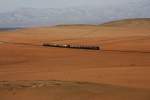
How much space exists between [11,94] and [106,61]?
44.1ft

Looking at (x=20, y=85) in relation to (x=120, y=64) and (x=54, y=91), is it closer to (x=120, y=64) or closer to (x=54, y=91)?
(x=54, y=91)

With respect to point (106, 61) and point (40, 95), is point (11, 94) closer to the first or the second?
point (40, 95)

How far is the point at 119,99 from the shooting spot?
10.0 m

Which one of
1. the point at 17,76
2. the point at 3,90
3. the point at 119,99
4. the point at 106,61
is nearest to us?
the point at 119,99

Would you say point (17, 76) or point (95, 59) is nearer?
point (17, 76)

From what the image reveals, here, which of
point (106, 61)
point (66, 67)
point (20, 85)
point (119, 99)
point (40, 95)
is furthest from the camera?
point (106, 61)

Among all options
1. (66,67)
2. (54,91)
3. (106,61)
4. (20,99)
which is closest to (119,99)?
(54,91)

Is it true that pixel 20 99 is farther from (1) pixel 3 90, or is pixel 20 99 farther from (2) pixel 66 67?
(2) pixel 66 67

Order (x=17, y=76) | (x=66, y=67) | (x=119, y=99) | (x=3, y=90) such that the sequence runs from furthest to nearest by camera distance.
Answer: (x=66, y=67) → (x=17, y=76) → (x=3, y=90) → (x=119, y=99)

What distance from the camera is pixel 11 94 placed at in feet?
36.9

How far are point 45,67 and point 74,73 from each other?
151 inches

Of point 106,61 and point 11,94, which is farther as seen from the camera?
point 106,61

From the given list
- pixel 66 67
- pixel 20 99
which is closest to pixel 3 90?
pixel 20 99

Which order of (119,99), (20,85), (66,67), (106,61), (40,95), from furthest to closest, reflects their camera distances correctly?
(106,61) → (66,67) → (20,85) → (40,95) → (119,99)
